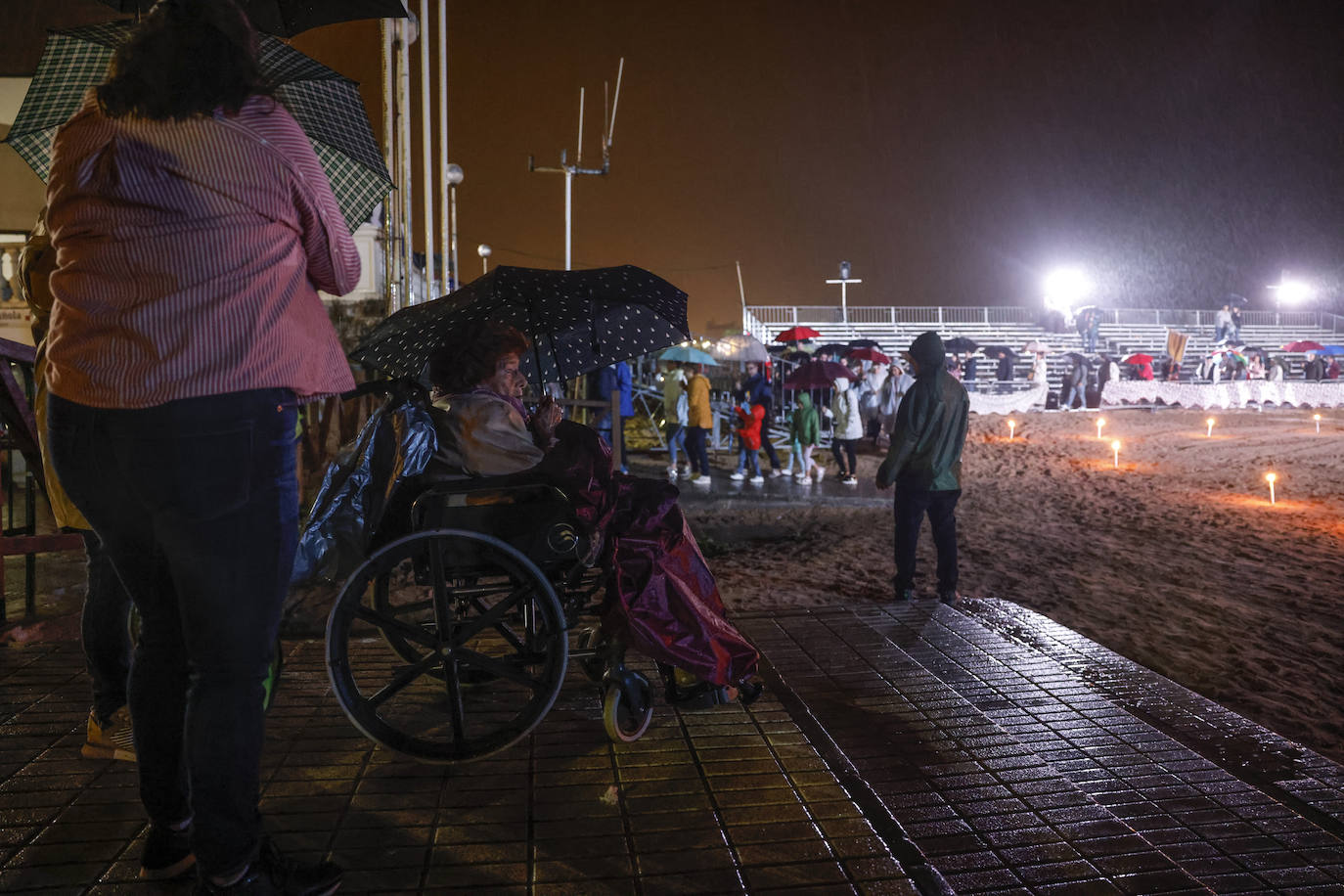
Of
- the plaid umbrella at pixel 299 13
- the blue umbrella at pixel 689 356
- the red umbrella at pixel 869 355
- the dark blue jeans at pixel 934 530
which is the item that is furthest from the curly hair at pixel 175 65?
the red umbrella at pixel 869 355

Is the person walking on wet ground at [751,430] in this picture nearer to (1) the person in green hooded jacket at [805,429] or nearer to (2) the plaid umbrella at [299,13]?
(1) the person in green hooded jacket at [805,429]

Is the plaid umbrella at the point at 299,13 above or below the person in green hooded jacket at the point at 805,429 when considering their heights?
above

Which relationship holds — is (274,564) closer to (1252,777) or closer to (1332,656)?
(1252,777)

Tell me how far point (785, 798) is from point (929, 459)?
11.7 ft

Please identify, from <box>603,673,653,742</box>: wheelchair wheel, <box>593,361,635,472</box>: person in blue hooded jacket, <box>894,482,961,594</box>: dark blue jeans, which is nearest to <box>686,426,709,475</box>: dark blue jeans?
<box>593,361,635,472</box>: person in blue hooded jacket

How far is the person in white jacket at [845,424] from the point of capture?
13820mm

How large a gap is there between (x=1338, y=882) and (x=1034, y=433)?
67.7ft

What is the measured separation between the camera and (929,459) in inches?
235

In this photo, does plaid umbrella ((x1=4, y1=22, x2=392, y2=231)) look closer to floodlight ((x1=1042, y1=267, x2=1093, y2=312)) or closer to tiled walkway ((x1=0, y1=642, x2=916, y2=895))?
tiled walkway ((x1=0, y1=642, x2=916, y2=895))

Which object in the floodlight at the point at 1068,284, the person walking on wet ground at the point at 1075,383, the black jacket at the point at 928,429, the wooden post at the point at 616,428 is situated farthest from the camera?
the floodlight at the point at 1068,284

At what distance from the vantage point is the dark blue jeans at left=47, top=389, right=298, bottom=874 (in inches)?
72.4

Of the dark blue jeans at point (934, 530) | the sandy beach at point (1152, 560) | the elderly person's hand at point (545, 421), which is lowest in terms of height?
the sandy beach at point (1152, 560)

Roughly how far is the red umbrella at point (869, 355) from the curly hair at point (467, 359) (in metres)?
14.7

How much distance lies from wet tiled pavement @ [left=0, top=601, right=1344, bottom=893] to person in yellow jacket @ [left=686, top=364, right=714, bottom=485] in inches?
365
